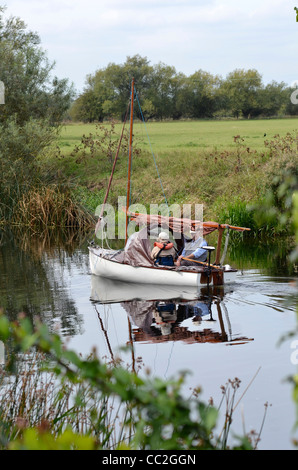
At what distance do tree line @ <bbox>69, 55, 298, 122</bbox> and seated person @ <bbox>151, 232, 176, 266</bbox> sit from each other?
65340 mm

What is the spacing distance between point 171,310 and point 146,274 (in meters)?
→ 2.79

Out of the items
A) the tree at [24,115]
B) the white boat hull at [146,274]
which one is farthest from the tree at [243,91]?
the white boat hull at [146,274]

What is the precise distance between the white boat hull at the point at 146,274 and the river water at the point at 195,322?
0.26 metres

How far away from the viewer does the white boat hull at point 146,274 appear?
18484mm

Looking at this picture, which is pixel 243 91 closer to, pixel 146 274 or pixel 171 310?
pixel 146 274

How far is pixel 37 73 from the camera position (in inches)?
1572

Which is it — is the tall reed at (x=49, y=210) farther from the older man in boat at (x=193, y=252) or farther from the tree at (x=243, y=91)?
the tree at (x=243, y=91)

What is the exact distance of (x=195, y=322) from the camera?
51.1 feet

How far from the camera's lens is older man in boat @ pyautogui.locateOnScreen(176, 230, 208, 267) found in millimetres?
19125

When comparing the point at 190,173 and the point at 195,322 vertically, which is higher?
the point at 190,173

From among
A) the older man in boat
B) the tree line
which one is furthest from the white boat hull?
the tree line

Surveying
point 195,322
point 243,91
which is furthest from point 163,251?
point 243,91

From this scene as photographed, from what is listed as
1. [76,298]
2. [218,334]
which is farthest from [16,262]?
[218,334]

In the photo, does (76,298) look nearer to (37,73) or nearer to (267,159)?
(267,159)
